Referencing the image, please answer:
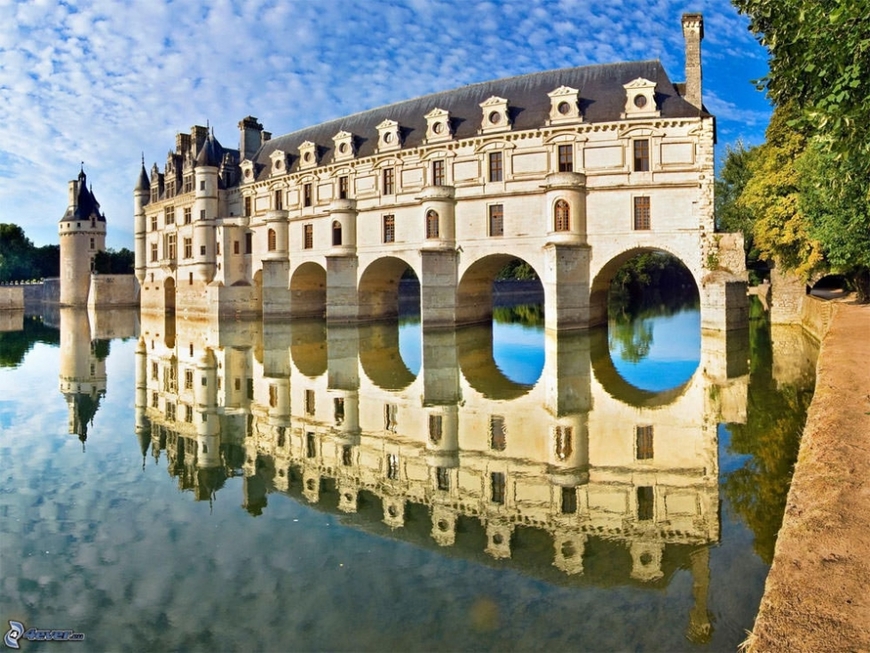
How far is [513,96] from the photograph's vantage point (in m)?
32.2

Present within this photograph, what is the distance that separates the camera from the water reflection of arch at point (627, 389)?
14797mm

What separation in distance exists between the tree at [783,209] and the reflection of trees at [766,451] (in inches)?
546

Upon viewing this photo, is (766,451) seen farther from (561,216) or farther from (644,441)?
(561,216)

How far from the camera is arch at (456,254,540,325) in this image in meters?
32.0

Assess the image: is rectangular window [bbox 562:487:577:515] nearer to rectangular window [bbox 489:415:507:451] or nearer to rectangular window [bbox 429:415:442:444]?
rectangular window [bbox 489:415:507:451]

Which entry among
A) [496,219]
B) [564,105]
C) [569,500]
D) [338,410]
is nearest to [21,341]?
[496,219]

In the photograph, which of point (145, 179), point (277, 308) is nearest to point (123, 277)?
point (145, 179)

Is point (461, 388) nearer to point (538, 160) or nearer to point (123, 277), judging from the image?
point (538, 160)

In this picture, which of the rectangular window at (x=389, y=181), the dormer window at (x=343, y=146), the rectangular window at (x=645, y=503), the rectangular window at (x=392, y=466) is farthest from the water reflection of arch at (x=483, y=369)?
the dormer window at (x=343, y=146)

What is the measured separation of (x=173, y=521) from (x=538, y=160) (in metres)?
25.5

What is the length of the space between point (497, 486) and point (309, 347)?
1915 cm

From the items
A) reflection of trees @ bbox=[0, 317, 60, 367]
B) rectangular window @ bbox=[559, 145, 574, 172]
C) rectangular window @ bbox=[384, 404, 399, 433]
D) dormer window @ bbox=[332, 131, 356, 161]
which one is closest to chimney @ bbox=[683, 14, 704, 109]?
rectangular window @ bbox=[559, 145, 574, 172]

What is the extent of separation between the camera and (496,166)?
102 feet

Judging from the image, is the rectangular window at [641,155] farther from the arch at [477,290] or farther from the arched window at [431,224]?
the arched window at [431,224]
